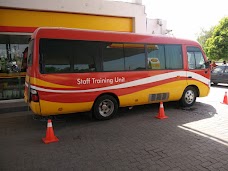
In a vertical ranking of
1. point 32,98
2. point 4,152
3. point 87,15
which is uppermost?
point 87,15

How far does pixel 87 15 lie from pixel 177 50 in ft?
16.1

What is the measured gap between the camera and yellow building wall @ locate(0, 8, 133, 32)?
9375mm

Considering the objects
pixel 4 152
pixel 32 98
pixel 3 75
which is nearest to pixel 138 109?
pixel 32 98

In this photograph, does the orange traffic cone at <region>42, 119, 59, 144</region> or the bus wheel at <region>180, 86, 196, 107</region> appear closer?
the orange traffic cone at <region>42, 119, 59, 144</region>

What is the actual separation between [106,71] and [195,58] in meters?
3.85

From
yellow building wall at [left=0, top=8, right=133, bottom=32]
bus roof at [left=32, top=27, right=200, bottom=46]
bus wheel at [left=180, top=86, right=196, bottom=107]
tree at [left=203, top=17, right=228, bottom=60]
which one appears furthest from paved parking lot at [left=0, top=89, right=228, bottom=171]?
tree at [left=203, top=17, right=228, bottom=60]

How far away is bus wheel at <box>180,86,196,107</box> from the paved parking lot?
2.63ft

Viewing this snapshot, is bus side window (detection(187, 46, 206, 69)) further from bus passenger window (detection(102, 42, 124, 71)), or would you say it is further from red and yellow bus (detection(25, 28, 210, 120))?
bus passenger window (detection(102, 42, 124, 71))

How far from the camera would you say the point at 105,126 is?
6.41 metres

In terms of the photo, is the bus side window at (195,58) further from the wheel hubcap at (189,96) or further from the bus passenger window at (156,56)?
the bus passenger window at (156,56)

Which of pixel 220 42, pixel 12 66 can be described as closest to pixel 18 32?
pixel 12 66

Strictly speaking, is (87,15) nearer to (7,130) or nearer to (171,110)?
(171,110)

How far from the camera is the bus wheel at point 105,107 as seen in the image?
6.84 metres

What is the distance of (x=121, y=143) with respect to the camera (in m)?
5.09
